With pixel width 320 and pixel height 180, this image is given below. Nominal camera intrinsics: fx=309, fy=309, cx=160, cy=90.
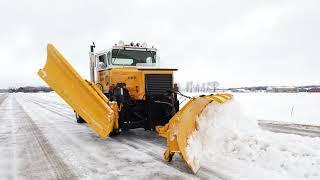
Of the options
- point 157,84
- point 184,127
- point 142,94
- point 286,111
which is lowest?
point 286,111

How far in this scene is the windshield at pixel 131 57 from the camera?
28.7 feet

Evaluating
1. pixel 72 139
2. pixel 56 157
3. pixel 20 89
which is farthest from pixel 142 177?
pixel 20 89

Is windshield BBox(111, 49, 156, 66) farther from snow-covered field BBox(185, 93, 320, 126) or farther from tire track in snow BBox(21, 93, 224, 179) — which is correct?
snow-covered field BBox(185, 93, 320, 126)

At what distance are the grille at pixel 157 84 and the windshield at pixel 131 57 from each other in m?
1.26

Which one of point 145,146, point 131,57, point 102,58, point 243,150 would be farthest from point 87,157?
point 102,58

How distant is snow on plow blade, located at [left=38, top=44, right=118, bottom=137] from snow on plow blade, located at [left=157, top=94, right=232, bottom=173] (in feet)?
4.84

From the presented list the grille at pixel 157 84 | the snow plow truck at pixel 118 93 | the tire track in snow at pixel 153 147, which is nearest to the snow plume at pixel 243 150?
the tire track in snow at pixel 153 147

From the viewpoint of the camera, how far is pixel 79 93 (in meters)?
7.33

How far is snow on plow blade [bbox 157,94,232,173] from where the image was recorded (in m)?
4.98

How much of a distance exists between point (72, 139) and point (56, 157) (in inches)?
77.7

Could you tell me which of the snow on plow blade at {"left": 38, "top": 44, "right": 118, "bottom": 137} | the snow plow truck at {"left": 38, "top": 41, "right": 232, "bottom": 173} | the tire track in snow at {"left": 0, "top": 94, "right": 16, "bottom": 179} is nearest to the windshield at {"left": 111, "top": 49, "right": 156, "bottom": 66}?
the snow plow truck at {"left": 38, "top": 41, "right": 232, "bottom": 173}

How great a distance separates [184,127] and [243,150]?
117cm

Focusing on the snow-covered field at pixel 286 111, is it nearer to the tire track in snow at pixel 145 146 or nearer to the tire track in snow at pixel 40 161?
the tire track in snow at pixel 145 146

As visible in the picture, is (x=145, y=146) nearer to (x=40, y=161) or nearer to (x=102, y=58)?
(x=40, y=161)
